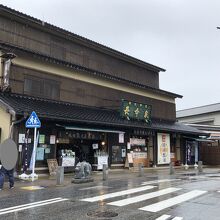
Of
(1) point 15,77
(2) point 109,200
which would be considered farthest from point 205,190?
(1) point 15,77

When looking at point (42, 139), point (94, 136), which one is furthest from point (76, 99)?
point (42, 139)

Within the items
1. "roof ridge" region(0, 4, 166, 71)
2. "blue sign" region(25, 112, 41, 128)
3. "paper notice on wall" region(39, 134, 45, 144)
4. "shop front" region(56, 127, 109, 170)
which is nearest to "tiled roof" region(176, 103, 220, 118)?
"roof ridge" region(0, 4, 166, 71)

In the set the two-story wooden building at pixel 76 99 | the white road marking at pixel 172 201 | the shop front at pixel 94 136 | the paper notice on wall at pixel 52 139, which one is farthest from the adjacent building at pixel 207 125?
the white road marking at pixel 172 201

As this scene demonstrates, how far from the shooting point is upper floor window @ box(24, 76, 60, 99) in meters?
19.6

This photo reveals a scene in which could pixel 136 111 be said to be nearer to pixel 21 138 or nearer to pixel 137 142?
pixel 137 142

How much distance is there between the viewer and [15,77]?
18828 millimetres

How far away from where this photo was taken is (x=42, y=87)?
66.7 feet

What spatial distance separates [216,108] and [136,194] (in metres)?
Result: 39.3

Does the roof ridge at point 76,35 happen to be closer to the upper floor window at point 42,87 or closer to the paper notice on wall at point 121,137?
the upper floor window at point 42,87

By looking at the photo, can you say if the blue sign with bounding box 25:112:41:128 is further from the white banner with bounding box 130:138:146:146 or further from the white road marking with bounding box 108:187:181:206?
the white banner with bounding box 130:138:146:146

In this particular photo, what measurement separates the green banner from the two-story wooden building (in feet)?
0.26

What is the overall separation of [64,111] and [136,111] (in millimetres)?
7723

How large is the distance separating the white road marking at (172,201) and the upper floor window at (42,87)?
38.2ft

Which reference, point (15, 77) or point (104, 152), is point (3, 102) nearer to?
point (15, 77)
